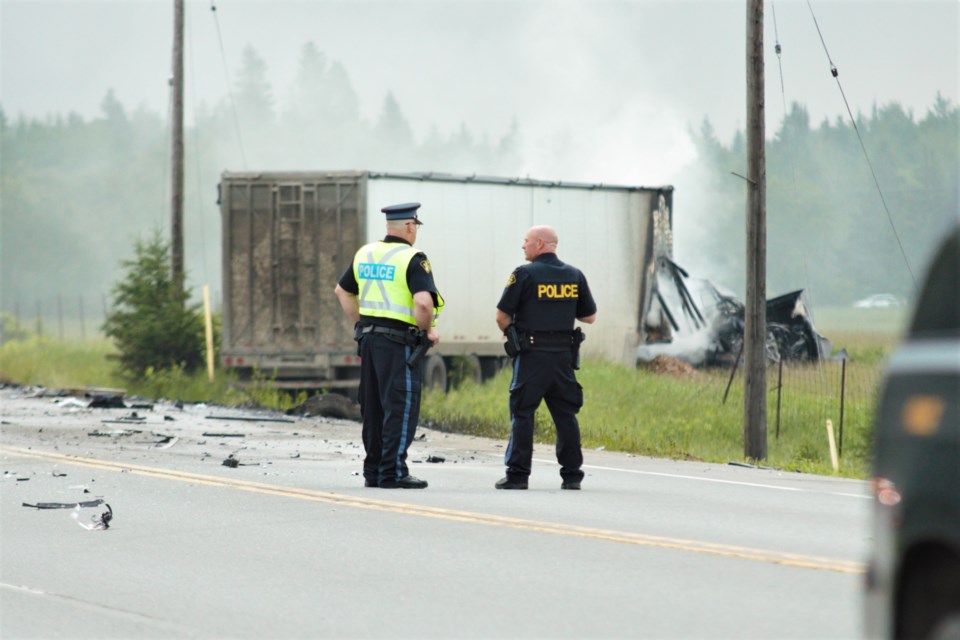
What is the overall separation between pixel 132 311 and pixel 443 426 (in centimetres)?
1049

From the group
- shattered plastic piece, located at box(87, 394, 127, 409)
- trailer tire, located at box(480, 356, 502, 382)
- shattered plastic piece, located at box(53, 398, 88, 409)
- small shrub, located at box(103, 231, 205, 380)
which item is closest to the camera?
shattered plastic piece, located at box(87, 394, 127, 409)

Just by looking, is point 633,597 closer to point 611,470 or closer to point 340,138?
point 611,470

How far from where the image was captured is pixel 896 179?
127 meters

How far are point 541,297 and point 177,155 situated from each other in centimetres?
1860

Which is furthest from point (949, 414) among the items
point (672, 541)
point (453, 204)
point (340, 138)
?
point (340, 138)

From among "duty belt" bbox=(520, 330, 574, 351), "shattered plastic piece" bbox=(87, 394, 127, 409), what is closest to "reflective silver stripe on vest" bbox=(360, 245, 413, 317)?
"duty belt" bbox=(520, 330, 574, 351)

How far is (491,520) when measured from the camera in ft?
29.8

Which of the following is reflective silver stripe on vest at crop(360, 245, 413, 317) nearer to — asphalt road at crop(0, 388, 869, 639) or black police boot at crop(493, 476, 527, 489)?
asphalt road at crop(0, 388, 869, 639)

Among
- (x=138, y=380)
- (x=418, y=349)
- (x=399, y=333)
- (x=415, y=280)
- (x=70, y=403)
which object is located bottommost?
(x=70, y=403)

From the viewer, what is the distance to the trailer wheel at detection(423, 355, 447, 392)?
23266 mm

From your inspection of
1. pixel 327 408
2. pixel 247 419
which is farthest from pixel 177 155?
pixel 247 419

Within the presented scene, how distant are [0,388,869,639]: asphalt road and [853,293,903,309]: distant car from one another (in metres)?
107

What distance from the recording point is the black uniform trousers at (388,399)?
1068 centimetres

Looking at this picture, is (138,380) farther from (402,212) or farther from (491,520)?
(491,520)
